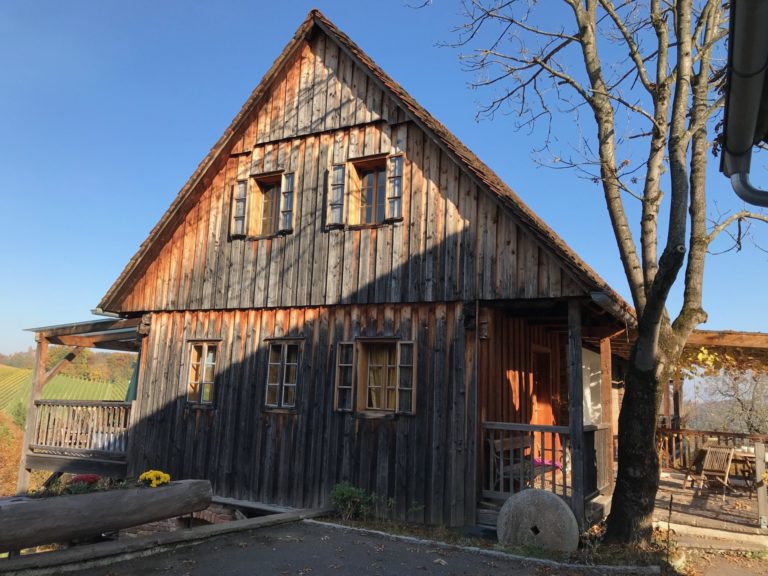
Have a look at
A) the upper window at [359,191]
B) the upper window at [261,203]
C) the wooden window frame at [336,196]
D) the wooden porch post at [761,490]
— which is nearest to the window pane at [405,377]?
the upper window at [359,191]

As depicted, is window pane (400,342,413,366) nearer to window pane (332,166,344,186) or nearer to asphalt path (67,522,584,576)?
asphalt path (67,522,584,576)

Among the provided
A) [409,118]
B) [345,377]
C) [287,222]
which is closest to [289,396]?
[345,377]

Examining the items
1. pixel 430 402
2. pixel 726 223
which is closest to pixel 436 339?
pixel 430 402

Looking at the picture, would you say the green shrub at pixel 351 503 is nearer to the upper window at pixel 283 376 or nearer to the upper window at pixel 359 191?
the upper window at pixel 283 376

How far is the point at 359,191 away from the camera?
1077 cm

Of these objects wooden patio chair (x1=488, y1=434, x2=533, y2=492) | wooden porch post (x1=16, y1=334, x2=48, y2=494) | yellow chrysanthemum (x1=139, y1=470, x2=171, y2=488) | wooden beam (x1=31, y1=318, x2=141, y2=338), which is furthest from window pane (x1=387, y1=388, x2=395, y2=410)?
wooden porch post (x1=16, y1=334, x2=48, y2=494)

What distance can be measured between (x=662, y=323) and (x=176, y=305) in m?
9.07

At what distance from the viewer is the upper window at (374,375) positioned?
9.44 meters

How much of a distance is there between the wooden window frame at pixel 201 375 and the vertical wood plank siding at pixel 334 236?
30.0 inches

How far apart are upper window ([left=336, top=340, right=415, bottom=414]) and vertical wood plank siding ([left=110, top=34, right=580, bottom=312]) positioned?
0.82 metres

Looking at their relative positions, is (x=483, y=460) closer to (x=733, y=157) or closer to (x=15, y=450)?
(x=733, y=157)

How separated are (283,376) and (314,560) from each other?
440cm

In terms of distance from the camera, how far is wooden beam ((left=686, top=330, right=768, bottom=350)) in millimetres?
10156

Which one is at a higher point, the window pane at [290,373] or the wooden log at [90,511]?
the window pane at [290,373]
